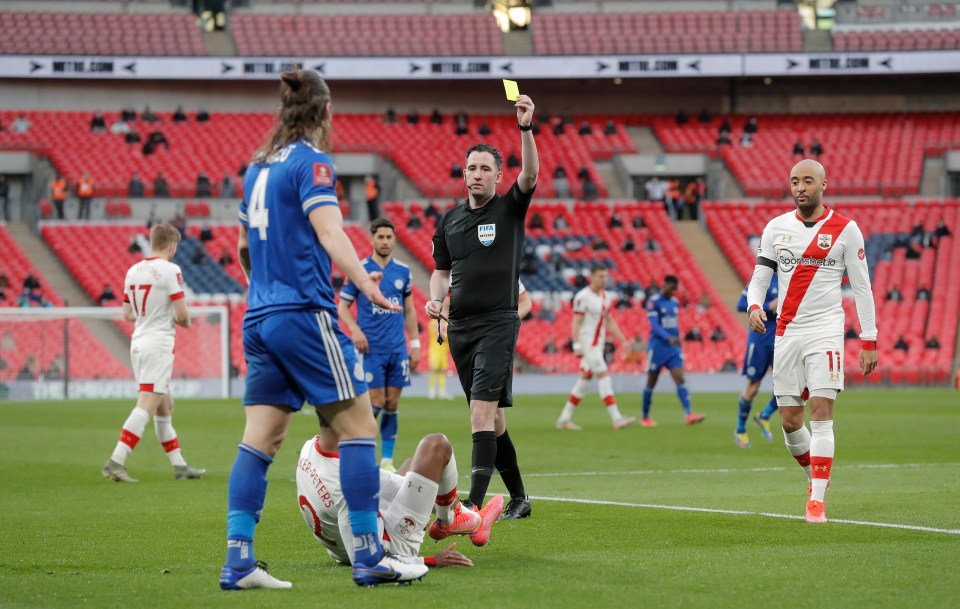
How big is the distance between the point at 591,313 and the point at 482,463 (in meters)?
12.1

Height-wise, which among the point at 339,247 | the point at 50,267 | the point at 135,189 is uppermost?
the point at 135,189

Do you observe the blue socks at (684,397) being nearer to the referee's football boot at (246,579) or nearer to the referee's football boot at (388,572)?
the referee's football boot at (388,572)

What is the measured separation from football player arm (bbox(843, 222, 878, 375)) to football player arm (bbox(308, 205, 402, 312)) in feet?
13.1

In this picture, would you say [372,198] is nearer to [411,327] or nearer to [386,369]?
[386,369]

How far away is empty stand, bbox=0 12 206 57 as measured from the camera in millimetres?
44781

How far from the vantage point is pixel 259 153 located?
6023 millimetres

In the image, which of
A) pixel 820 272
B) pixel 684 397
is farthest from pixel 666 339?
pixel 820 272

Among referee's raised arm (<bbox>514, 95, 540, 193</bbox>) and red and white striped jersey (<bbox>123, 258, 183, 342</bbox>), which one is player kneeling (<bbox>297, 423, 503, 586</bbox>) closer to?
referee's raised arm (<bbox>514, 95, 540, 193</bbox>)

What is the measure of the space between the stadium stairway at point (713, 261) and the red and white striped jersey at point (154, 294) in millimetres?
26961

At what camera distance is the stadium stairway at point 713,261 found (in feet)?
130

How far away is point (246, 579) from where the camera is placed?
586cm

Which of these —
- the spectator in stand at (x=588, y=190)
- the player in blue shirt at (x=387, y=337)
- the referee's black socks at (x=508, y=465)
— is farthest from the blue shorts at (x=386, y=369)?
the spectator in stand at (x=588, y=190)

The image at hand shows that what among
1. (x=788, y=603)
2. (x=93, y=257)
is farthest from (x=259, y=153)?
(x=93, y=257)

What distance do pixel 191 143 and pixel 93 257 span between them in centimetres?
809
